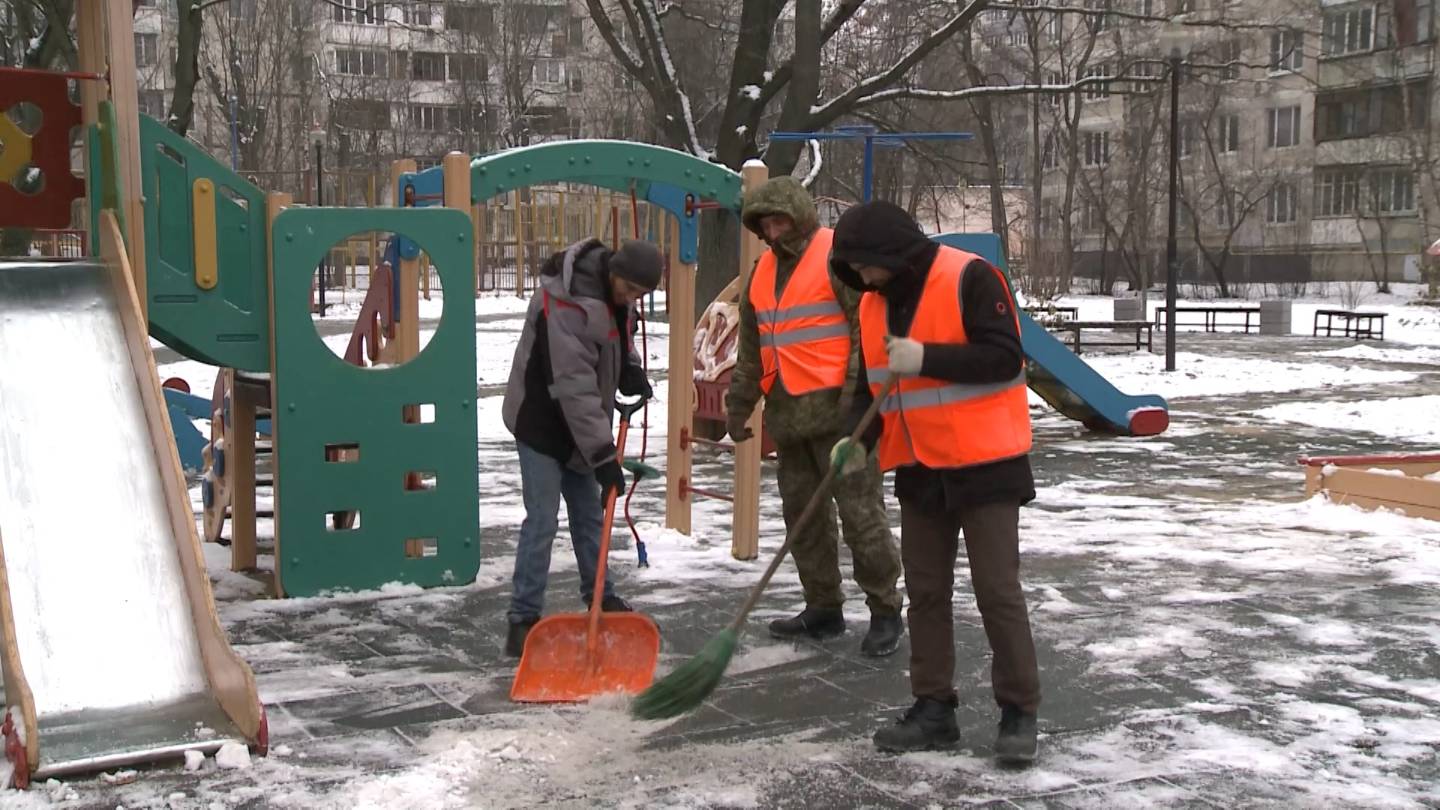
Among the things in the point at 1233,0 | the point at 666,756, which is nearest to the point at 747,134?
the point at 666,756

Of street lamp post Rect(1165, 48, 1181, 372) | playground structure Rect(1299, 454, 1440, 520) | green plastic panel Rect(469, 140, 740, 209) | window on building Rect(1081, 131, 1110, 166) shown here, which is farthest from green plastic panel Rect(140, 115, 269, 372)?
window on building Rect(1081, 131, 1110, 166)

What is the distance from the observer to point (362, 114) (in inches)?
1944

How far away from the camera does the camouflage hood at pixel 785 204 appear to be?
5.68m

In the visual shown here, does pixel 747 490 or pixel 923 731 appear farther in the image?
pixel 747 490

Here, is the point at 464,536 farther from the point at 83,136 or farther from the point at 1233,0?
the point at 1233,0

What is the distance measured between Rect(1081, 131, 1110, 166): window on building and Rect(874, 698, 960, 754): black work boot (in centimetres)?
4893

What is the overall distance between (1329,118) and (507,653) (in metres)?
47.9

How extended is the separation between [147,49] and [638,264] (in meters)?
57.3

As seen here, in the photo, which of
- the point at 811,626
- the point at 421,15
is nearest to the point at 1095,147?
the point at 421,15

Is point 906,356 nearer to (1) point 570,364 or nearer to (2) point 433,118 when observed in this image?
(1) point 570,364

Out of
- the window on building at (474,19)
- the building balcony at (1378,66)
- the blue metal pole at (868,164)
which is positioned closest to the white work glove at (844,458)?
the blue metal pole at (868,164)

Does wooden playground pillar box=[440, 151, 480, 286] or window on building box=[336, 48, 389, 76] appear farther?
window on building box=[336, 48, 389, 76]

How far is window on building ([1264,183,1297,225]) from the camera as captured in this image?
4919 cm

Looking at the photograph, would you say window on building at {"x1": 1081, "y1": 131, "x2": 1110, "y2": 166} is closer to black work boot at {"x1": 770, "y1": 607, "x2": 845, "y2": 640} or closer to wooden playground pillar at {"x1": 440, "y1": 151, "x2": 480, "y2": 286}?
wooden playground pillar at {"x1": 440, "y1": 151, "x2": 480, "y2": 286}
